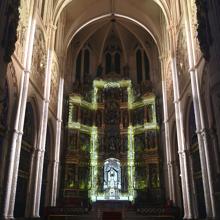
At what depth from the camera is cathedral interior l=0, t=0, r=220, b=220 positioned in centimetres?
1341

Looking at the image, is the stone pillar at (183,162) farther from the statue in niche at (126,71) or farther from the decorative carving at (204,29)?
the statue in niche at (126,71)

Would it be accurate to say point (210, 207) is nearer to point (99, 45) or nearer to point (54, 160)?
point (54, 160)

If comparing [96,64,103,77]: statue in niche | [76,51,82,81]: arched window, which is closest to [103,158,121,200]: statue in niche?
[96,64,103,77]: statue in niche

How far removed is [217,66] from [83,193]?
59.3 feet

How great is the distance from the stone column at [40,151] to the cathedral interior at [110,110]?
7cm

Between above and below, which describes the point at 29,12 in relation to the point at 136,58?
below

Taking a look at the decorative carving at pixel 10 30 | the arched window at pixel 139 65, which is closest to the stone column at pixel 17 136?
the decorative carving at pixel 10 30

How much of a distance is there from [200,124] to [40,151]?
10.1 m

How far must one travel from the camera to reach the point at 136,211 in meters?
19.1

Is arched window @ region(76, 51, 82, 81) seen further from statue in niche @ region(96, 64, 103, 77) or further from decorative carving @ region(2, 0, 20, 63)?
decorative carving @ region(2, 0, 20, 63)

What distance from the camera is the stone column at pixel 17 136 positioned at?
13.2 metres

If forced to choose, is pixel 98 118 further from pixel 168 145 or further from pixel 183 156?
pixel 183 156

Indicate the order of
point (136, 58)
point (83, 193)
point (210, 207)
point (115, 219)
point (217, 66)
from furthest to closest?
point (136, 58), point (83, 193), point (115, 219), point (210, 207), point (217, 66)

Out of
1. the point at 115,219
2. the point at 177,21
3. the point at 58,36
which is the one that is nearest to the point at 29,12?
the point at 58,36
